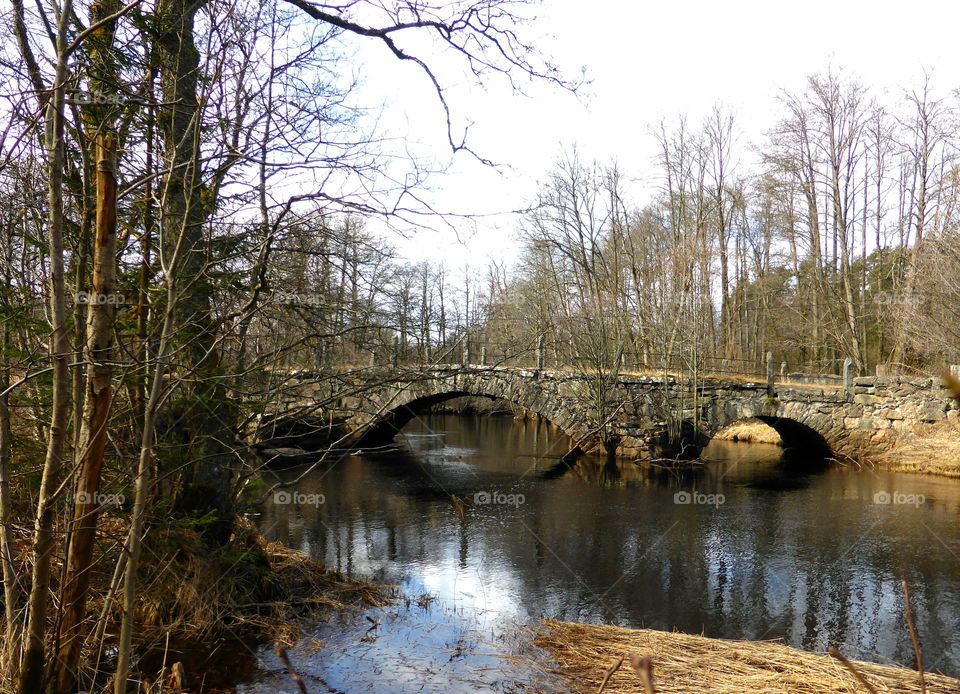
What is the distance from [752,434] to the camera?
69.6 feet

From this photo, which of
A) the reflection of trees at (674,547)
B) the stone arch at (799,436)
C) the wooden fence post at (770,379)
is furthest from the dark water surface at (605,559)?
the wooden fence post at (770,379)

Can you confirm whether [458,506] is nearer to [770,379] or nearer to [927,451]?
[770,379]

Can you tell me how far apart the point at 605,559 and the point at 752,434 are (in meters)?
14.3

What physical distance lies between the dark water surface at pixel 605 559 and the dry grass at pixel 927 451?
0.80 metres

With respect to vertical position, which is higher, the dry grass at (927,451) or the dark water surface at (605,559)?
the dry grass at (927,451)

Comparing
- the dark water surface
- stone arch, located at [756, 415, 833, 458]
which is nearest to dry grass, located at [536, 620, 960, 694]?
the dark water surface

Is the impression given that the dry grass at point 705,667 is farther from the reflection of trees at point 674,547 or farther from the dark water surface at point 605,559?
the reflection of trees at point 674,547

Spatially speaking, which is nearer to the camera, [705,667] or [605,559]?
[705,667]

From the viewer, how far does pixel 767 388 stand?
16453mm

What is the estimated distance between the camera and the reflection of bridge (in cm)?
1582

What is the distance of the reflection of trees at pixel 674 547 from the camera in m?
6.79

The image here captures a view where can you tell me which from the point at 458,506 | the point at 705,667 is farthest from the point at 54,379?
the point at 458,506

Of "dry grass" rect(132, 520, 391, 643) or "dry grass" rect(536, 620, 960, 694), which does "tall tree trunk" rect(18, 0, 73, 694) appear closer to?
"dry grass" rect(132, 520, 391, 643)

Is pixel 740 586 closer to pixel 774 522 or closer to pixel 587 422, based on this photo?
pixel 774 522
